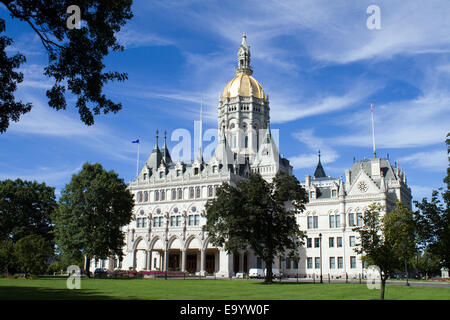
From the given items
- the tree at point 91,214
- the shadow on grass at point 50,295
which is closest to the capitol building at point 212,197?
the tree at point 91,214

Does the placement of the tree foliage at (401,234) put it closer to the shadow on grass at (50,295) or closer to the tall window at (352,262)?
the shadow on grass at (50,295)

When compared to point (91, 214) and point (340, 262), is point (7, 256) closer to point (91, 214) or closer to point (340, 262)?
point (91, 214)

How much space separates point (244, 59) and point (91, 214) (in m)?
72.5

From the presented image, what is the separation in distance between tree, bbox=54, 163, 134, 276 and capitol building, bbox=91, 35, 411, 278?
10.7m

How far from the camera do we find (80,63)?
69.0 feet

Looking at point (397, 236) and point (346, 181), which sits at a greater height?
point (346, 181)

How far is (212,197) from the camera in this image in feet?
263

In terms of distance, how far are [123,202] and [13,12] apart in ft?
149

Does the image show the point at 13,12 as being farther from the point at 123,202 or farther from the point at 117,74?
the point at 123,202

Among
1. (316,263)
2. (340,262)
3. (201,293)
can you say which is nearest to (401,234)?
(201,293)

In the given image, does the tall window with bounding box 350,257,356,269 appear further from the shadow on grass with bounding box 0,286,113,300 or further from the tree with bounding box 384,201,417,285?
the shadow on grass with bounding box 0,286,113,300

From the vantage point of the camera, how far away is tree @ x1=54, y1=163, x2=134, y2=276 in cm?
5875

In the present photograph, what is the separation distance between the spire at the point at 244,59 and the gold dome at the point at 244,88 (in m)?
4.44
